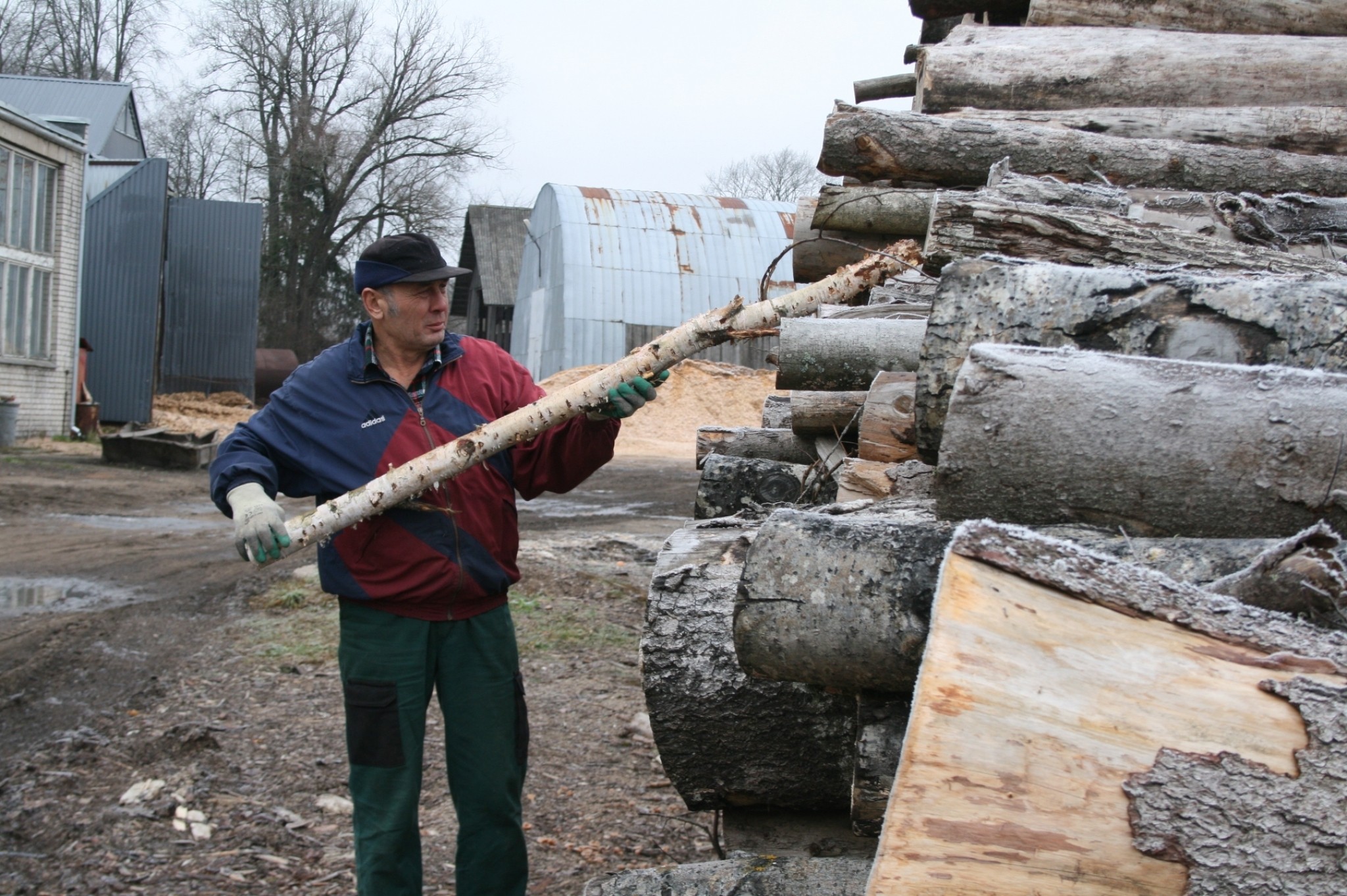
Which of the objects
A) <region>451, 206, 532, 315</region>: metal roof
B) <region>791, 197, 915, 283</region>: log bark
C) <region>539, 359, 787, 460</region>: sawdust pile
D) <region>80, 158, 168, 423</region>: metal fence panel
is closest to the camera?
<region>791, 197, 915, 283</region>: log bark

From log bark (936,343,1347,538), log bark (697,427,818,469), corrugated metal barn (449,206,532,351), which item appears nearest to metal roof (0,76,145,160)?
corrugated metal barn (449,206,532,351)

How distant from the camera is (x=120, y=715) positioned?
4.90m

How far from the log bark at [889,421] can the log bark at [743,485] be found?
0.82 metres

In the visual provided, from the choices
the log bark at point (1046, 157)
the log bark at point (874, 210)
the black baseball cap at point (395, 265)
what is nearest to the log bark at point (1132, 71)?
the log bark at point (1046, 157)

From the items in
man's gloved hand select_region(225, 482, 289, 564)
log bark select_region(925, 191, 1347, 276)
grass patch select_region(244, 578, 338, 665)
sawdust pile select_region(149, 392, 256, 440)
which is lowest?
grass patch select_region(244, 578, 338, 665)

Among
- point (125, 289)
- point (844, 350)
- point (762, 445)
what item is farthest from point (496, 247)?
point (844, 350)

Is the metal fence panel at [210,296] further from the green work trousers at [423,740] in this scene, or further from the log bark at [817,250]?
the green work trousers at [423,740]

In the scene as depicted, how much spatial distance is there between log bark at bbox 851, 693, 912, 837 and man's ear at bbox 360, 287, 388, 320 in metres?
1.81

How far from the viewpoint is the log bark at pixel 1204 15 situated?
15.7 ft

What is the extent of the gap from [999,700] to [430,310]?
7.11ft

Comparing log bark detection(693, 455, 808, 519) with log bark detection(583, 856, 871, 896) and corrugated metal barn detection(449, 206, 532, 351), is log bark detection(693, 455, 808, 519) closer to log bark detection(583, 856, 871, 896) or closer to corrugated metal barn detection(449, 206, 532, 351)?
log bark detection(583, 856, 871, 896)

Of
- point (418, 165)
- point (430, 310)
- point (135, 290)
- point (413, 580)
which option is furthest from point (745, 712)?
point (418, 165)

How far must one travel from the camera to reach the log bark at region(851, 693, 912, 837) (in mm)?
2047

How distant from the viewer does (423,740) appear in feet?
10.1
